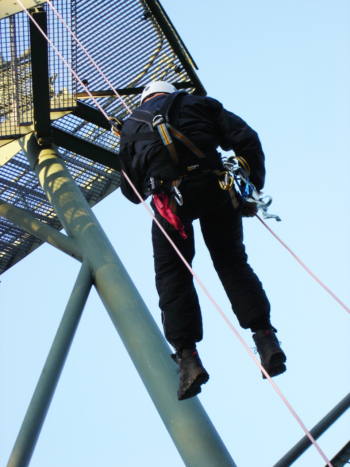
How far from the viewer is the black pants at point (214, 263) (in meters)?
4.12

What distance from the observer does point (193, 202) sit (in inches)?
167

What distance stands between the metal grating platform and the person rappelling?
288cm

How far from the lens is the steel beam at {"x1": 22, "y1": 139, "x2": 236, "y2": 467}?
14.7 ft

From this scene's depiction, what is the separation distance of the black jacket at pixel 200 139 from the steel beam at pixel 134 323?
1.49 metres

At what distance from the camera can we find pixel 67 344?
18.1 feet

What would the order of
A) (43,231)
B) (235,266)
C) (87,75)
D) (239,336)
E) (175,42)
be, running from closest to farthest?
(239,336)
(235,266)
(43,231)
(87,75)
(175,42)

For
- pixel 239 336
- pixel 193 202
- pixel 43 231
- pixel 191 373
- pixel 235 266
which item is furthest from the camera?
pixel 43 231

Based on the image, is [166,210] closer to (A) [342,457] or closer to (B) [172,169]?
(B) [172,169]

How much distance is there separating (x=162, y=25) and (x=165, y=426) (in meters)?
5.01

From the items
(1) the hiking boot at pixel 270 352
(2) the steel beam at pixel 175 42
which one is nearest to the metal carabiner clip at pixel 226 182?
(1) the hiking boot at pixel 270 352

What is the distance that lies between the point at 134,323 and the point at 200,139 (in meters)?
1.91

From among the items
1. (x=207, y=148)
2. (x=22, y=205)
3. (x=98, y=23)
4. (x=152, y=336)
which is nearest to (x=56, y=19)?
(x=98, y=23)

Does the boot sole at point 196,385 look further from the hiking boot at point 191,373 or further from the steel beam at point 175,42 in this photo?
the steel beam at point 175,42

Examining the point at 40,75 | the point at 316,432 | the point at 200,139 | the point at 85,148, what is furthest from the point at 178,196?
the point at 85,148
